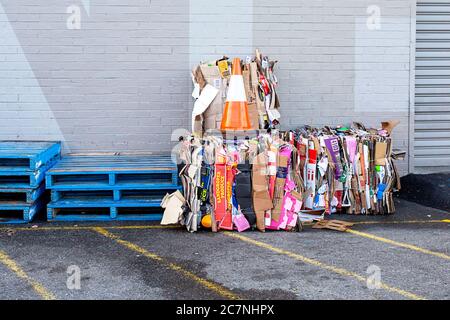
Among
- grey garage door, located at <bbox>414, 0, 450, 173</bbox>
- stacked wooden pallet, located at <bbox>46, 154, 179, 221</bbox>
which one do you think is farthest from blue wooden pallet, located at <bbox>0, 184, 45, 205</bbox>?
grey garage door, located at <bbox>414, 0, 450, 173</bbox>

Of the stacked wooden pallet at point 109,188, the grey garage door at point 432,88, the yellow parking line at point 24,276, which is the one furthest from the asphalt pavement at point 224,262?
the grey garage door at point 432,88

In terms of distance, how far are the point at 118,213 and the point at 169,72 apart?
7.97 ft

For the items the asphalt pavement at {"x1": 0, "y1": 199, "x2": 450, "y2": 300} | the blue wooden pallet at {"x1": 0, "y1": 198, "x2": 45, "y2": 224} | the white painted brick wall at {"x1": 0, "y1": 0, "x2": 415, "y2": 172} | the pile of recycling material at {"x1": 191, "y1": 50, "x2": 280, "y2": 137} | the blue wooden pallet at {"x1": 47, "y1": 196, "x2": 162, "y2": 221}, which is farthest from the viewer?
the white painted brick wall at {"x1": 0, "y1": 0, "x2": 415, "y2": 172}

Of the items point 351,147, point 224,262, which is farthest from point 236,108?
point 224,262

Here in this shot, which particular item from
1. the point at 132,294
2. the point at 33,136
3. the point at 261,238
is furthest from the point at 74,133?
the point at 132,294

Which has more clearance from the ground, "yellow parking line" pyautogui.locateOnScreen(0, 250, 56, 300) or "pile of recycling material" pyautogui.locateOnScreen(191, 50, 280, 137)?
"pile of recycling material" pyautogui.locateOnScreen(191, 50, 280, 137)

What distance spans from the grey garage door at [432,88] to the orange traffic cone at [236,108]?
344cm

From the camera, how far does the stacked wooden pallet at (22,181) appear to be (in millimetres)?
8328

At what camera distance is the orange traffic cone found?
8828mm

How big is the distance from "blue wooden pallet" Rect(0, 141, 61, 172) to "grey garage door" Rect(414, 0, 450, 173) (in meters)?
5.94

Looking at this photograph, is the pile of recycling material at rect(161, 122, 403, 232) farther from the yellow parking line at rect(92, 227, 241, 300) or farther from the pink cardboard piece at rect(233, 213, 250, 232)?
the yellow parking line at rect(92, 227, 241, 300)

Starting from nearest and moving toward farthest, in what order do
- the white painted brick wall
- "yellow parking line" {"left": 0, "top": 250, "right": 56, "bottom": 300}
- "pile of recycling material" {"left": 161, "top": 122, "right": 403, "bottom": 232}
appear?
"yellow parking line" {"left": 0, "top": 250, "right": 56, "bottom": 300}
"pile of recycling material" {"left": 161, "top": 122, "right": 403, "bottom": 232}
the white painted brick wall

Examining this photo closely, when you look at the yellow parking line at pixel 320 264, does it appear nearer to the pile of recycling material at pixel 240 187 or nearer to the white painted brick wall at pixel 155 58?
the pile of recycling material at pixel 240 187
